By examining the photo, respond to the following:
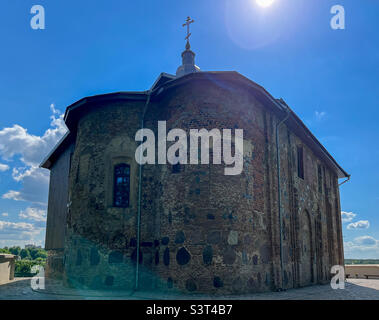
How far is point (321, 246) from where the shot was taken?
1884cm

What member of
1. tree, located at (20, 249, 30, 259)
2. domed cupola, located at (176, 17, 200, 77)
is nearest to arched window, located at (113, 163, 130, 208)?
domed cupola, located at (176, 17, 200, 77)

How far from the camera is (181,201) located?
11133 mm

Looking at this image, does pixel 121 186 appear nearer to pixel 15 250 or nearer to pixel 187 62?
pixel 187 62

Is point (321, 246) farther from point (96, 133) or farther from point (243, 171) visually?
point (96, 133)

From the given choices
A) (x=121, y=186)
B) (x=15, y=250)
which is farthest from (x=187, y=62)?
(x=15, y=250)

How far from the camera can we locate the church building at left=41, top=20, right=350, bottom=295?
35.3 ft

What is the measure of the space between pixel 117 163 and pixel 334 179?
56.0 feet

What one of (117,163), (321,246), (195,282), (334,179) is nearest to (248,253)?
(195,282)

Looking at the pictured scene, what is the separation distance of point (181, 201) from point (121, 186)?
249cm

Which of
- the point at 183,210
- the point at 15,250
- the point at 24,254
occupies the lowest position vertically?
the point at 24,254

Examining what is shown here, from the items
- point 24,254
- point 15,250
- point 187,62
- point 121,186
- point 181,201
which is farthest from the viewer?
point 24,254

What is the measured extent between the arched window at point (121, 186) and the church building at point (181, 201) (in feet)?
0.12

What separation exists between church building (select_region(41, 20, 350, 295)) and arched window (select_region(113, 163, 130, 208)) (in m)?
0.04

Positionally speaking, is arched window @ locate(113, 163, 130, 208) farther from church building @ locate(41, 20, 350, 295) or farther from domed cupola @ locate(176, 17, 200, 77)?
domed cupola @ locate(176, 17, 200, 77)
